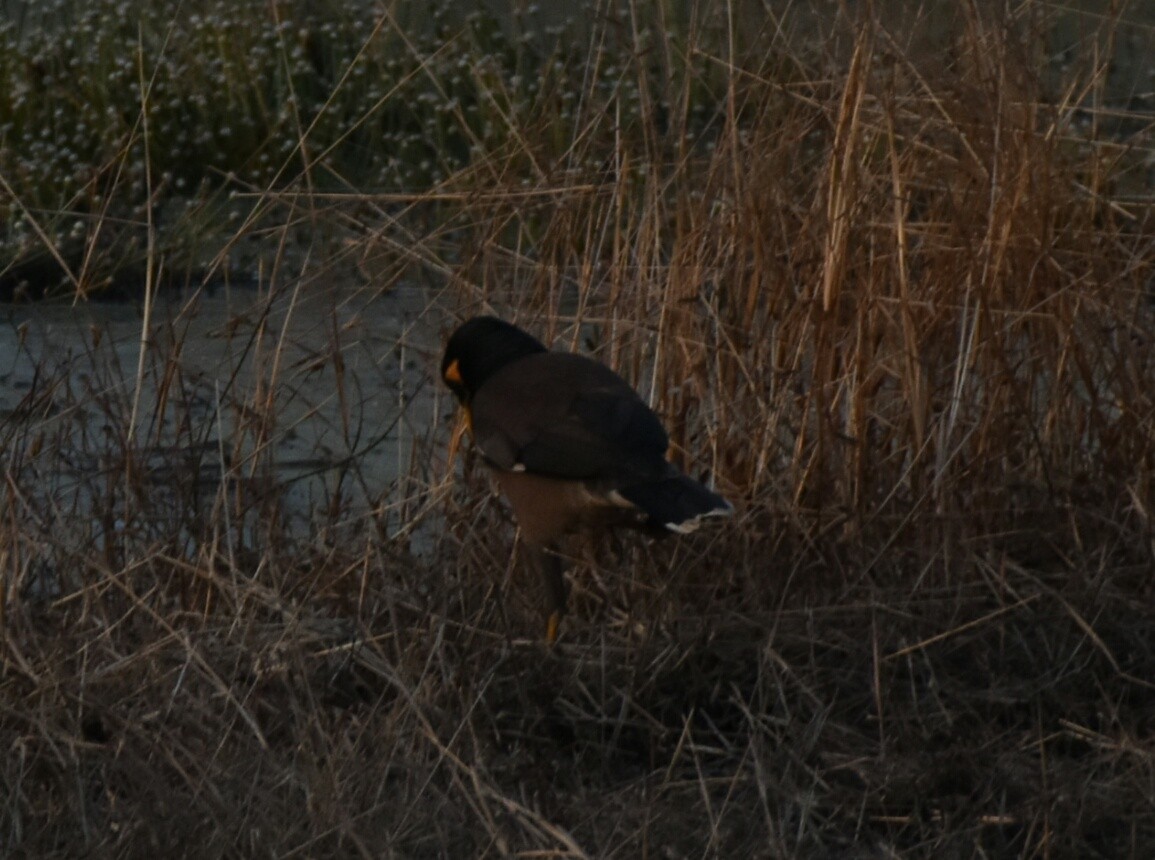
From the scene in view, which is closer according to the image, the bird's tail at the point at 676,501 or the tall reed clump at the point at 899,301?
the bird's tail at the point at 676,501

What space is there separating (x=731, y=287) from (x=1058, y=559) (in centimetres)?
78

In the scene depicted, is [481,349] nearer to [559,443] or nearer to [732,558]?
[559,443]

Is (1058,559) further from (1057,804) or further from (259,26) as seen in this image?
(259,26)

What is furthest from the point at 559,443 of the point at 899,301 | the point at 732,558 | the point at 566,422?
the point at 899,301

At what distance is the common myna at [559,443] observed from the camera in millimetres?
3371

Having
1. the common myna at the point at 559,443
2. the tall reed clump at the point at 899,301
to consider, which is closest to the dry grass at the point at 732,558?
the tall reed clump at the point at 899,301

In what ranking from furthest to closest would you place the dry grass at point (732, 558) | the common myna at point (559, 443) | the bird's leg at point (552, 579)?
the bird's leg at point (552, 579)
the common myna at point (559, 443)
the dry grass at point (732, 558)

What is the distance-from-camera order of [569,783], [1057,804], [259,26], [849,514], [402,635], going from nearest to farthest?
[1057,804], [569,783], [402,635], [849,514], [259,26]

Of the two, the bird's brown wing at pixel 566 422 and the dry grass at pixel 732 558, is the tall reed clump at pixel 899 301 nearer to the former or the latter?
the dry grass at pixel 732 558

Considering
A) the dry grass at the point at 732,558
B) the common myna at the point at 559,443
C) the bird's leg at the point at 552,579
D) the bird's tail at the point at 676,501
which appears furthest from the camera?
the bird's leg at the point at 552,579

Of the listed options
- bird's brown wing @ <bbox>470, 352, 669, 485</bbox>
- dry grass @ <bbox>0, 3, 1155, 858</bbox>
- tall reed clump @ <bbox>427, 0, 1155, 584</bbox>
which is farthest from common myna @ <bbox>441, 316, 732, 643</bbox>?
tall reed clump @ <bbox>427, 0, 1155, 584</bbox>

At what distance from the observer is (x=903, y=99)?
151 inches

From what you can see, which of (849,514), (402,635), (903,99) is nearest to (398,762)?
(402,635)

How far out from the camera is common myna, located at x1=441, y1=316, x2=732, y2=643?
3.37m
